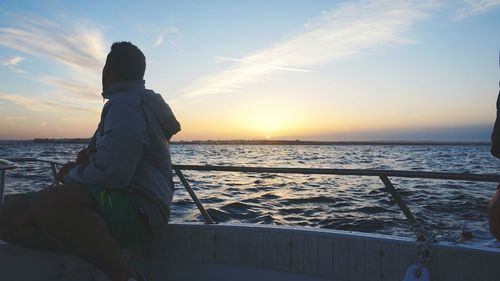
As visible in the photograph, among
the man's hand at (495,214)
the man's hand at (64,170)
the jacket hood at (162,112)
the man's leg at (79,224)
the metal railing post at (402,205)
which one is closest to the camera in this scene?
the man's hand at (495,214)

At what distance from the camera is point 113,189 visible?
6.88ft

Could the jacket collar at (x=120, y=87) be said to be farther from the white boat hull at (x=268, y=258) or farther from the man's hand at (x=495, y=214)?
the man's hand at (x=495, y=214)

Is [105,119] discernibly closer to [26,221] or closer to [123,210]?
[123,210]

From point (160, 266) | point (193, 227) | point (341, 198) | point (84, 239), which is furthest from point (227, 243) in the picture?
point (341, 198)

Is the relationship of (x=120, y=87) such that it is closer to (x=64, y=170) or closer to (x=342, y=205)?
(x=64, y=170)

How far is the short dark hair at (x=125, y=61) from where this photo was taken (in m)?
2.21

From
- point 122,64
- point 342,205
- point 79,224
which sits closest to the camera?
point 79,224

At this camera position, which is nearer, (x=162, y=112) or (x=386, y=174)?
(x=162, y=112)

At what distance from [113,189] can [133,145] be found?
0.29 metres

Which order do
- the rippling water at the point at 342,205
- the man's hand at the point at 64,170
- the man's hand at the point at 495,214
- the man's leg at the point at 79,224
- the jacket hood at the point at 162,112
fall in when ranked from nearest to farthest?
the man's hand at the point at 495,214, the man's leg at the point at 79,224, the jacket hood at the point at 162,112, the man's hand at the point at 64,170, the rippling water at the point at 342,205

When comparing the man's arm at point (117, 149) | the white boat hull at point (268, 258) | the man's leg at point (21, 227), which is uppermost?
the man's arm at point (117, 149)

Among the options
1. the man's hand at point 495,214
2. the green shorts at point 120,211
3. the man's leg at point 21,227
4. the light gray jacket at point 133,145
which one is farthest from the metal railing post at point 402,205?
the man's leg at point 21,227

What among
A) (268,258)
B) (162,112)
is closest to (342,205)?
(268,258)

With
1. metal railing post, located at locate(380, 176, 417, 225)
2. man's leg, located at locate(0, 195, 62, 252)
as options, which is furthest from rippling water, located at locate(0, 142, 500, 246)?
man's leg, located at locate(0, 195, 62, 252)
